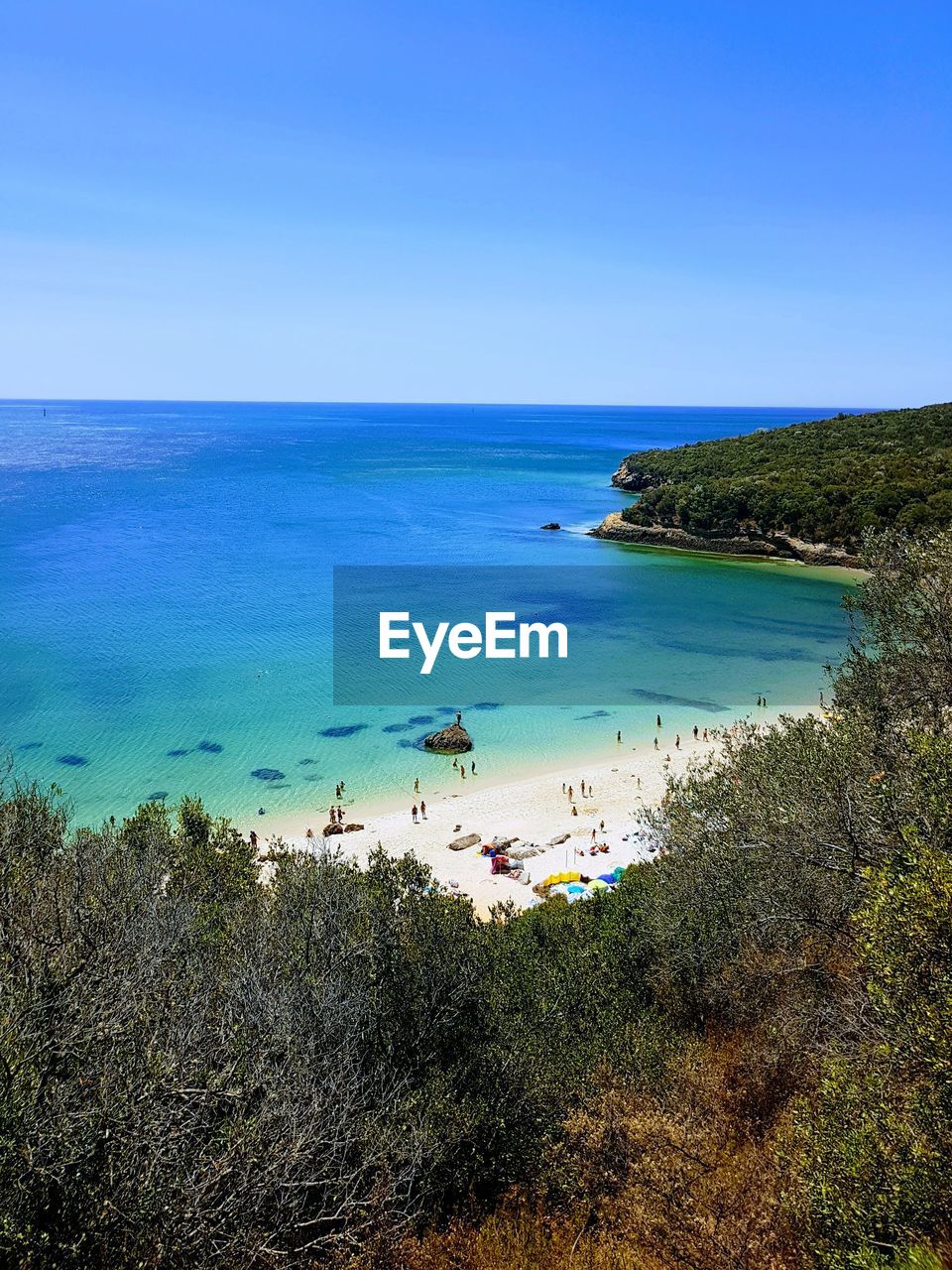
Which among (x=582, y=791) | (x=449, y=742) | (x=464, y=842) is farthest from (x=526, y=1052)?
(x=449, y=742)

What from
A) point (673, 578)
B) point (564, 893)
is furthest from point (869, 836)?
point (673, 578)

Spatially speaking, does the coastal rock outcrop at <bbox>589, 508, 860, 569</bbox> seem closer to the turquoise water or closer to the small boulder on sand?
the turquoise water

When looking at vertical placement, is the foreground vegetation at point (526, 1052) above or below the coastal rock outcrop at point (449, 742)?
above

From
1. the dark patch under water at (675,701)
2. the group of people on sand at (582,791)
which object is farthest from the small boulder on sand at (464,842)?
the dark patch under water at (675,701)

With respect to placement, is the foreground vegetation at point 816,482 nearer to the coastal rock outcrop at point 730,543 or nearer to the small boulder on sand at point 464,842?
the coastal rock outcrop at point 730,543

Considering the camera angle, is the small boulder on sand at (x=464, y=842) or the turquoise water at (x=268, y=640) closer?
the small boulder on sand at (x=464, y=842)

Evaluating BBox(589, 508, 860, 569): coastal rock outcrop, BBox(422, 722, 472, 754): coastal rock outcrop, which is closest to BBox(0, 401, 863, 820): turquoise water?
BBox(422, 722, 472, 754): coastal rock outcrop

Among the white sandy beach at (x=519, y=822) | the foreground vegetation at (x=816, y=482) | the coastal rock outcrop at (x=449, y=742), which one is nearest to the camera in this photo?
the white sandy beach at (x=519, y=822)

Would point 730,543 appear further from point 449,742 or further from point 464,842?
point 464,842

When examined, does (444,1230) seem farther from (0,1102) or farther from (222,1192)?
(0,1102)
